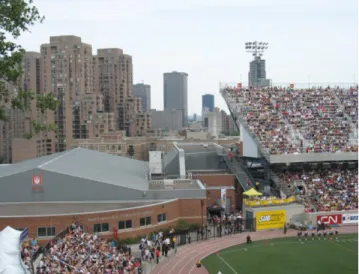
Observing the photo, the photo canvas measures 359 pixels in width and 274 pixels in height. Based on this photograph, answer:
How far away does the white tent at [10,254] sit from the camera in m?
15.2

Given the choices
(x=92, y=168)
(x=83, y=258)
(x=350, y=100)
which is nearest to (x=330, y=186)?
(x=350, y=100)

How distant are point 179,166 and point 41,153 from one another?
2889 inches

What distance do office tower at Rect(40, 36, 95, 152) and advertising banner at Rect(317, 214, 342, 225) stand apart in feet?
288

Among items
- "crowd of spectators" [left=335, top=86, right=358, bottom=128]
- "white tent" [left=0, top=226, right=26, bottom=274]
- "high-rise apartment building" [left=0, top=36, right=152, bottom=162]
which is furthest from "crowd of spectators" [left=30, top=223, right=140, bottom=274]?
"high-rise apartment building" [left=0, top=36, right=152, bottom=162]

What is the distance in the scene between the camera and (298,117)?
55.0 m

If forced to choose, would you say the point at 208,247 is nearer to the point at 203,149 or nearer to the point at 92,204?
the point at 92,204

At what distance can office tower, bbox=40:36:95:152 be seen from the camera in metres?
124

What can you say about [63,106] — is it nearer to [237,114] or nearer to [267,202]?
[237,114]

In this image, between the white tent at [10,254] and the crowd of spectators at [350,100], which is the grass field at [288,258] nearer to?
the white tent at [10,254]

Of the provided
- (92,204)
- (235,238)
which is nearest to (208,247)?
(235,238)

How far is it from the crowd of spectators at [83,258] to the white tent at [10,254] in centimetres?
306

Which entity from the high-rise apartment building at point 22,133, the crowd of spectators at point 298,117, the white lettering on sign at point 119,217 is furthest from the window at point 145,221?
the high-rise apartment building at point 22,133

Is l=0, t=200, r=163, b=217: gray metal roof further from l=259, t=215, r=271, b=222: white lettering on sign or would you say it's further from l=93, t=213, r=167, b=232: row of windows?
l=259, t=215, r=271, b=222: white lettering on sign

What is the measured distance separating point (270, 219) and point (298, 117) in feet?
53.1
